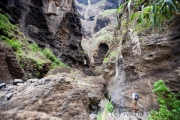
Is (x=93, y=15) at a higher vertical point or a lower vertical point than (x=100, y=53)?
higher

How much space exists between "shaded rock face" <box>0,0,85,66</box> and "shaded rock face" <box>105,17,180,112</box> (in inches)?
464

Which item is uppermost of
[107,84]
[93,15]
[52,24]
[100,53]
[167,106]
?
[93,15]

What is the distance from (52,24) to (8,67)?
1251 cm

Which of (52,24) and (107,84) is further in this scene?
(52,24)

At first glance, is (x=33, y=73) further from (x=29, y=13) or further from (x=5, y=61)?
(x=29, y=13)

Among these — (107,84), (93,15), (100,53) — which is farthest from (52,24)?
(93,15)

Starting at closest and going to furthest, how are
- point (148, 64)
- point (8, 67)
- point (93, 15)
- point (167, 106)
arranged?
point (167, 106)
point (148, 64)
point (8, 67)
point (93, 15)

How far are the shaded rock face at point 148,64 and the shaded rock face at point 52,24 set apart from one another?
11.8m

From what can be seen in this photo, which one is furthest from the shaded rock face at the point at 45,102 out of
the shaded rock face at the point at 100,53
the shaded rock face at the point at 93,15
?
the shaded rock face at the point at 93,15

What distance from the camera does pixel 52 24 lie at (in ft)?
57.1

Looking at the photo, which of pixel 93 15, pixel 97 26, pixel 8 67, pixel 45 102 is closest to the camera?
pixel 45 102

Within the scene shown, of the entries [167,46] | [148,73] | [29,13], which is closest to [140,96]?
[148,73]

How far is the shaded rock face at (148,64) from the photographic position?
3980 mm

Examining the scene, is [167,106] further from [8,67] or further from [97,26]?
[97,26]
